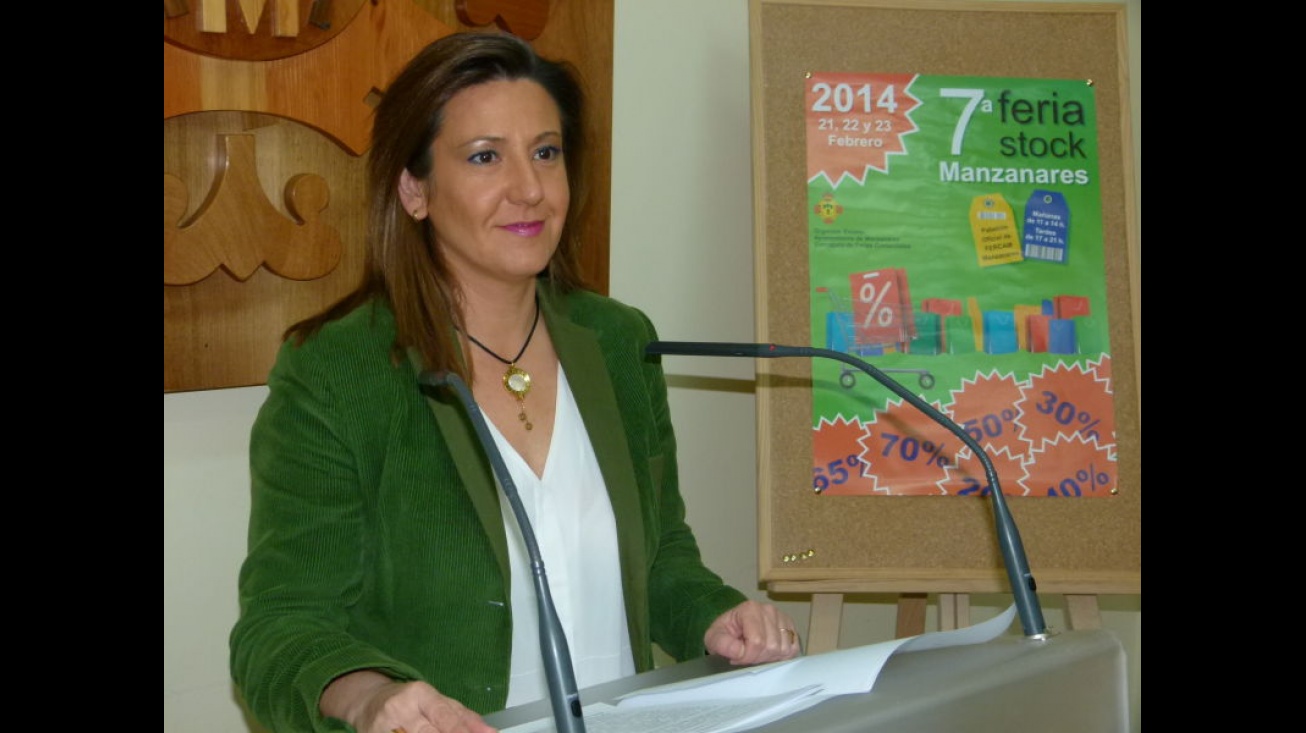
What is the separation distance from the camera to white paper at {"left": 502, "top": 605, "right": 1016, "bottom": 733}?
119cm

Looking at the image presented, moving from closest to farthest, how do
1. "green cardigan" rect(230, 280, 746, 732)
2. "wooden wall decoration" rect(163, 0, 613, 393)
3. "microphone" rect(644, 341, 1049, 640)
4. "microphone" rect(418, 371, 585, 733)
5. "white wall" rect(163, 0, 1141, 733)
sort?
"microphone" rect(418, 371, 585, 733)
"microphone" rect(644, 341, 1049, 640)
"green cardigan" rect(230, 280, 746, 732)
"wooden wall decoration" rect(163, 0, 613, 393)
"white wall" rect(163, 0, 1141, 733)

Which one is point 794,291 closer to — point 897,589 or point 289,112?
point 897,589

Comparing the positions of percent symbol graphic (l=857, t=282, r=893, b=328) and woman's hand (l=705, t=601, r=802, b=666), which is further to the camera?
percent symbol graphic (l=857, t=282, r=893, b=328)

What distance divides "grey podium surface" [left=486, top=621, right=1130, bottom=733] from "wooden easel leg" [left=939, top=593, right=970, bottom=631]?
53.6 inches

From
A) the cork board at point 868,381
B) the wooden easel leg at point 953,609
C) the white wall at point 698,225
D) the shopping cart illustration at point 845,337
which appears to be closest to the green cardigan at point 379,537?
the cork board at point 868,381

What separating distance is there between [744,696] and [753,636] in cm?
51

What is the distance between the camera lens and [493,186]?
1.95 metres

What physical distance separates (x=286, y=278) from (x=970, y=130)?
4.43ft

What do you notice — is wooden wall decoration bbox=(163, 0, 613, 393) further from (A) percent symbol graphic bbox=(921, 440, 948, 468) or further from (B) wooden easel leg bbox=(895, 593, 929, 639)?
(B) wooden easel leg bbox=(895, 593, 929, 639)

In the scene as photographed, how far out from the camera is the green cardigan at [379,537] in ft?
5.46

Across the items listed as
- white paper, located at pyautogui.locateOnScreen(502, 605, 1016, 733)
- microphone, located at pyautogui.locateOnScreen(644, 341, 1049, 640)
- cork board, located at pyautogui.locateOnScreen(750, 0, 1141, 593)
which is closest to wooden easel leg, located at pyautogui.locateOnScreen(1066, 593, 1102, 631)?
cork board, located at pyautogui.locateOnScreen(750, 0, 1141, 593)

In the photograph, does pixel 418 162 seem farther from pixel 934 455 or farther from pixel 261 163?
pixel 934 455

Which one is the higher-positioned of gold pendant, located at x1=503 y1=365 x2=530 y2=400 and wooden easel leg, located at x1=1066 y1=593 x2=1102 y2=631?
gold pendant, located at x1=503 y1=365 x2=530 y2=400

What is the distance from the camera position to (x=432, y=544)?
180 centimetres
